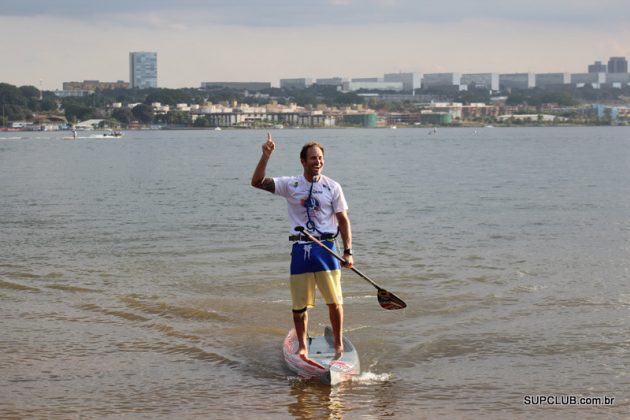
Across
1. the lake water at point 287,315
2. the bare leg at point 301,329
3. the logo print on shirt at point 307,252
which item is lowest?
the lake water at point 287,315

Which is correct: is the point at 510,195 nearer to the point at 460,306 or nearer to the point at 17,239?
the point at 17,239

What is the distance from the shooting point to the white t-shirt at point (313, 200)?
9.06 metres

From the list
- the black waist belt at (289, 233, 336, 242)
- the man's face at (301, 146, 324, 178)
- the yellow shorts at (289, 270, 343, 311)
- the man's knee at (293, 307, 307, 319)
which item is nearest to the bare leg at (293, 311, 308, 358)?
the man's knee at (293, 307, 307, 319)

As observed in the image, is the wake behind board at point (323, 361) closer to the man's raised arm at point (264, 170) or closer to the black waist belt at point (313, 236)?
the black waist belt at point (313, 236)

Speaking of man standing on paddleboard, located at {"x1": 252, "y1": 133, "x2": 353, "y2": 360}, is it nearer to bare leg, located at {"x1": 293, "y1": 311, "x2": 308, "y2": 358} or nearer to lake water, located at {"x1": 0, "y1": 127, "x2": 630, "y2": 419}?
bare leg, located at {"x1": 293, "y1": 311, "x2": 308, "y2": 358}

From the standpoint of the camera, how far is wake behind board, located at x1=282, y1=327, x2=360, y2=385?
931 cm

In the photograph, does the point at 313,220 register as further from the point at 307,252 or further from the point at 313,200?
the point at 307,252

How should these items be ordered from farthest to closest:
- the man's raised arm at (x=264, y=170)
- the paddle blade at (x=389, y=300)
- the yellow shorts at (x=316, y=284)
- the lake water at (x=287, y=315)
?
1. the paddle blade at (x=389, y=300)
2. the yellow shorts at (x=316, y=284)
3. the lake water at (x=287, y=315)
4. the man's raised arm at (x=264, y=170)

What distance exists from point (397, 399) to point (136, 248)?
11308 mm

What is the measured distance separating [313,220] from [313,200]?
19cm

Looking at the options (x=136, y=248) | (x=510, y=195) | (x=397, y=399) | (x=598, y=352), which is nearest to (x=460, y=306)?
(x=598, y=352)

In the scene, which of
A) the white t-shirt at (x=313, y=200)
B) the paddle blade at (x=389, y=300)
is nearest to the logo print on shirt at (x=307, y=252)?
the white t-shirt at (x=313, y=200)

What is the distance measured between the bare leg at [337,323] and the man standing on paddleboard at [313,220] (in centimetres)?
5

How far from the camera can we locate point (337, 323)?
372 inches
